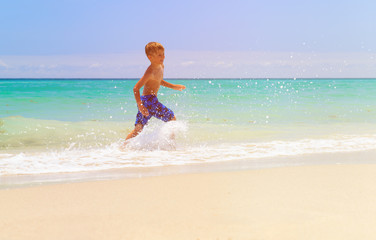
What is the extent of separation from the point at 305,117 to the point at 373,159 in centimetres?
662

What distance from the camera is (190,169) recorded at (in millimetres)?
4391

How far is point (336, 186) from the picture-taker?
11.1 feet

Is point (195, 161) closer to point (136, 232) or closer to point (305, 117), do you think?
point (136, 232)

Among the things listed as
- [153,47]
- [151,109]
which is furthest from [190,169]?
[153,47]

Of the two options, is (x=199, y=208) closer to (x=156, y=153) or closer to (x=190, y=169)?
(x=190, y=169)

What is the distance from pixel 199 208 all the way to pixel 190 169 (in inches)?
63.4

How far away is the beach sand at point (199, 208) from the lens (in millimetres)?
2361

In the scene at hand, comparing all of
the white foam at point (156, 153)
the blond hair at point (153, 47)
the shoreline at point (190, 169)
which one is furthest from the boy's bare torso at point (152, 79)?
the shoreline at point (190, 169)

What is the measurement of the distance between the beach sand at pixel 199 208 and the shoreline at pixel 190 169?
0.97 ft

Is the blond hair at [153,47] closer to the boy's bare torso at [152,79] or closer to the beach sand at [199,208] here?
the boy's bare torso at [152,79]

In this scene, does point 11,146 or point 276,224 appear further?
point 11,146

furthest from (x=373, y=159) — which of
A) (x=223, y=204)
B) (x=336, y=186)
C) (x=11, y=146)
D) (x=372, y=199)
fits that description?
(x=11, y=146)

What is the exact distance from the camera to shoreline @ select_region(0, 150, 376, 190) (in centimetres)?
387

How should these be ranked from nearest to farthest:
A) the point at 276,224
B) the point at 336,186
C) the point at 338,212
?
the point at 276,224 → the point at 338,212 → the point at 336,186
